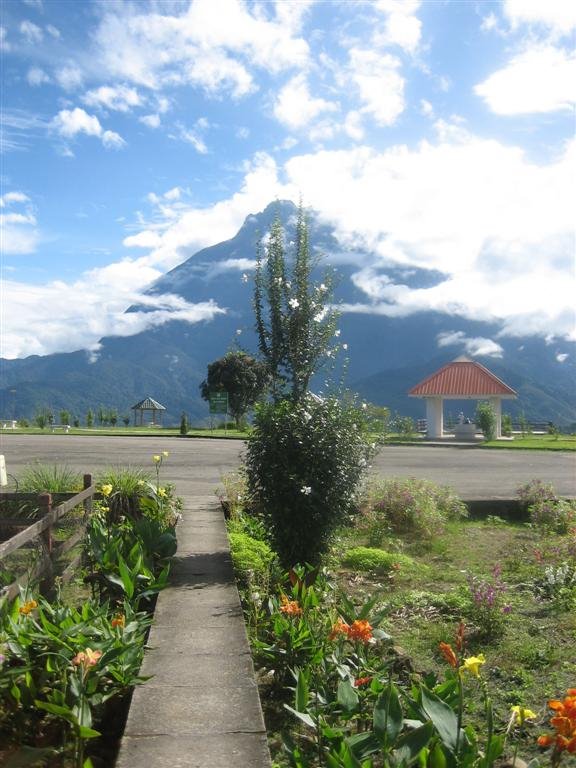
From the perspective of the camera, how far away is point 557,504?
35.8ft

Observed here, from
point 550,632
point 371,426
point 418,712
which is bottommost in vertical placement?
point 550,632

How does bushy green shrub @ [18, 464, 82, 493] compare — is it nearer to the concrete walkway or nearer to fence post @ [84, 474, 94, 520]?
fence post @ [84, 474, 94, 520]

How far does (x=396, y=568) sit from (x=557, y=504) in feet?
13.9

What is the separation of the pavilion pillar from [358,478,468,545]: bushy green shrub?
91.5 ft

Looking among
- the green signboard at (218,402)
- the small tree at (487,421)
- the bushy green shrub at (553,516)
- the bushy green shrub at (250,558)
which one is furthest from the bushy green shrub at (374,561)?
the green signboard at (218,402)

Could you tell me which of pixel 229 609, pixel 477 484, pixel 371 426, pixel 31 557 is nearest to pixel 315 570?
pixel 229 609

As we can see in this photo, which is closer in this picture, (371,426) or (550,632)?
(550,632)

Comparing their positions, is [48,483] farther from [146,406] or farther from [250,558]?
[146,406]

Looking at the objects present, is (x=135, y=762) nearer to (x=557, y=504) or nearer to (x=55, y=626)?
(x=55, y=626)

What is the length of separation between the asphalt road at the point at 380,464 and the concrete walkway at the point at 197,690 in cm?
669

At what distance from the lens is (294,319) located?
8172 mm

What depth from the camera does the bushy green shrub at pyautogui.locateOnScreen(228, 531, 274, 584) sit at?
21.0 feet

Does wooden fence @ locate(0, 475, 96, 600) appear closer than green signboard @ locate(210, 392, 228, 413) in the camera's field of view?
Yes

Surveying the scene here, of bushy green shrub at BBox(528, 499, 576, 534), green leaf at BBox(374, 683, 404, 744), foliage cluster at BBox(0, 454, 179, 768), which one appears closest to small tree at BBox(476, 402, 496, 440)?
bushy green shrub at BBox(528, 499, 576, 534)
